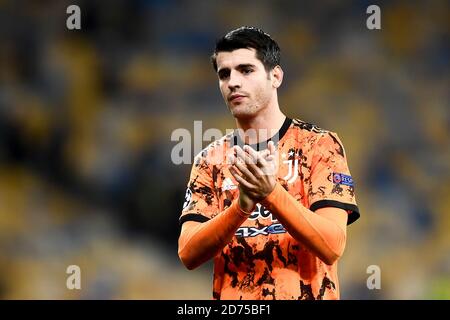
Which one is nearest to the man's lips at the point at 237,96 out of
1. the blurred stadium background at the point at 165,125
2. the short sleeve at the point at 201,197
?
the short sleeve at the point at 201,197

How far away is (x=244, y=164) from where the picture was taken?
7.23 ft

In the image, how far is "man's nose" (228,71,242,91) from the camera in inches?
97.7

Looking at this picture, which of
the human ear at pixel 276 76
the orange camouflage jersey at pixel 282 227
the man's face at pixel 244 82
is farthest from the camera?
the human ear at pixel 276 76

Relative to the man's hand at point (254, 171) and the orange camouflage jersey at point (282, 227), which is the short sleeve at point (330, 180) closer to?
the orange camouflage jersey at point (282, 227)

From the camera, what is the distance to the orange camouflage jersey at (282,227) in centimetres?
239

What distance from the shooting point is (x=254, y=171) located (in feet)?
7.22

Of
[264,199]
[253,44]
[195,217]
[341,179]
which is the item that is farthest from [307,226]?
[253,44]

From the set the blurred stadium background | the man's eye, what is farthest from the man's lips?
the blurred stadium background

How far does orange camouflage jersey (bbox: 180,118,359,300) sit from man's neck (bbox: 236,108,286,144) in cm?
4

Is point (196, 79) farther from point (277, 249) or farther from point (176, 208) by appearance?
point (277, 249)

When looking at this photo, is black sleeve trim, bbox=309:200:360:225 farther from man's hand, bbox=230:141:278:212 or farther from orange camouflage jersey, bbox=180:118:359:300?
man's hand, bbox=230:141:278:212

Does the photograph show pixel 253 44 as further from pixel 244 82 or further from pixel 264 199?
pixel 264 199

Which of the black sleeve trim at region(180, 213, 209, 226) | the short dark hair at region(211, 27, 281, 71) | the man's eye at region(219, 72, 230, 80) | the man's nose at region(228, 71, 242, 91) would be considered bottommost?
the black sleeve trim at region(180, 213, 209, 226)

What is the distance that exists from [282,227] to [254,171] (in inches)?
12.5
